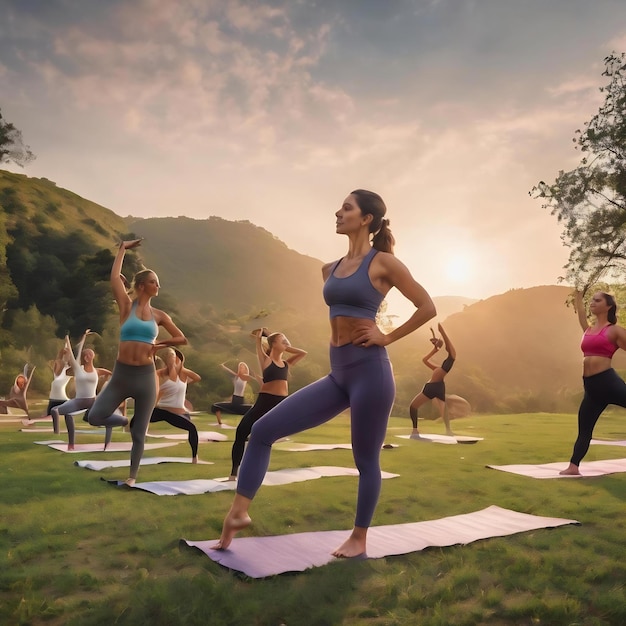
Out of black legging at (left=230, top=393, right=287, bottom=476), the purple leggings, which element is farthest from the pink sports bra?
the purple leggings

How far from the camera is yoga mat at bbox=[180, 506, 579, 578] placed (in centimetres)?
425

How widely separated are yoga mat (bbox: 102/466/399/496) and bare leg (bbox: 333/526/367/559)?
2656 mm

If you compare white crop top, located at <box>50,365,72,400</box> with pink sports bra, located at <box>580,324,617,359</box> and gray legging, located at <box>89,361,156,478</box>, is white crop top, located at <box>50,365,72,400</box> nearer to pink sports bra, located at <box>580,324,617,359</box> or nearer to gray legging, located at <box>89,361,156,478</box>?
gray legging, located at <box>89,361,156,478</box>

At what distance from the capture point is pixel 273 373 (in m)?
8.26

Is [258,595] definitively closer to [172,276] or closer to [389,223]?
[389,223]

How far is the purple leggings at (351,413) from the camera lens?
4.34 meters

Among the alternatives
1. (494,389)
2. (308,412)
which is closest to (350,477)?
(308,412)

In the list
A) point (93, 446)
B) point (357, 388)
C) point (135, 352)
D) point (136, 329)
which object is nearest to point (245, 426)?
point (135, 352)

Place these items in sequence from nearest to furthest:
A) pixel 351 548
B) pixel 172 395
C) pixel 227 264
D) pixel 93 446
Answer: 1. pixel 351 548
2. pixel 172 395
3. pixel 93 446
4. pixel 227 264

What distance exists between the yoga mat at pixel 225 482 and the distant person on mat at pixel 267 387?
427 mm

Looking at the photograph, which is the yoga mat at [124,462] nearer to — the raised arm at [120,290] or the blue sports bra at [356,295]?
the raised arm at [120,290]

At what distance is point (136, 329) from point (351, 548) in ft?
11.5

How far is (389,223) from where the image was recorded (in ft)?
15.5

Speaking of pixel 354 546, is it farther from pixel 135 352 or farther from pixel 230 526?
pixel 135 352
